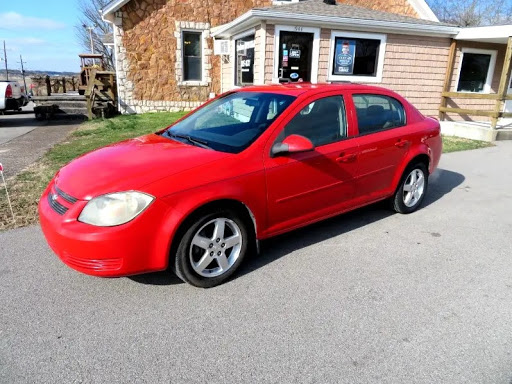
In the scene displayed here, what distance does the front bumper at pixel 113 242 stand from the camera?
2.62 m

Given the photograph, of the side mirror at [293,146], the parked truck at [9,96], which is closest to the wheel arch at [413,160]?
the side mirror at [293,146]

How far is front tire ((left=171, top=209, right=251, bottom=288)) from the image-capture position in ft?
9.50

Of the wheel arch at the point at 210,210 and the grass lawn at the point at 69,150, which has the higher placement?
the wheel arch at the point at 210,210

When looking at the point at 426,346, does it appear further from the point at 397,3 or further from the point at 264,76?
the point at 397,3

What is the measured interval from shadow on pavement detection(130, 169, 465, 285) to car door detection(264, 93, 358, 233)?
13.0 inches

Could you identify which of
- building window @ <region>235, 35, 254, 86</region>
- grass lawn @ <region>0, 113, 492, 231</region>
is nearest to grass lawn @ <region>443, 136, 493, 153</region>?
grass lawn @ <region>0, 113, 492, 231</region>

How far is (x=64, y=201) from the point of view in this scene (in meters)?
2.87

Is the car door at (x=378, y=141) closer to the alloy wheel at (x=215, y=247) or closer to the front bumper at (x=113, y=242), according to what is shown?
the alloy wheel at (x=215, y=247)

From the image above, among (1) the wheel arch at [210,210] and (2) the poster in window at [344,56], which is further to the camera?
(2) the poster in window at [344,56]

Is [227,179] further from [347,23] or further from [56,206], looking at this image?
[347,23]

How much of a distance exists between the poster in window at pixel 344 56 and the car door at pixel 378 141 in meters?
6.80

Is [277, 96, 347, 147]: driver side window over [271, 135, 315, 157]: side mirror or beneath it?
over

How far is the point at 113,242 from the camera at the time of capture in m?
2.62

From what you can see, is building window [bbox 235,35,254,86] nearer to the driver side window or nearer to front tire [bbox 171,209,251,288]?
the driver side window
